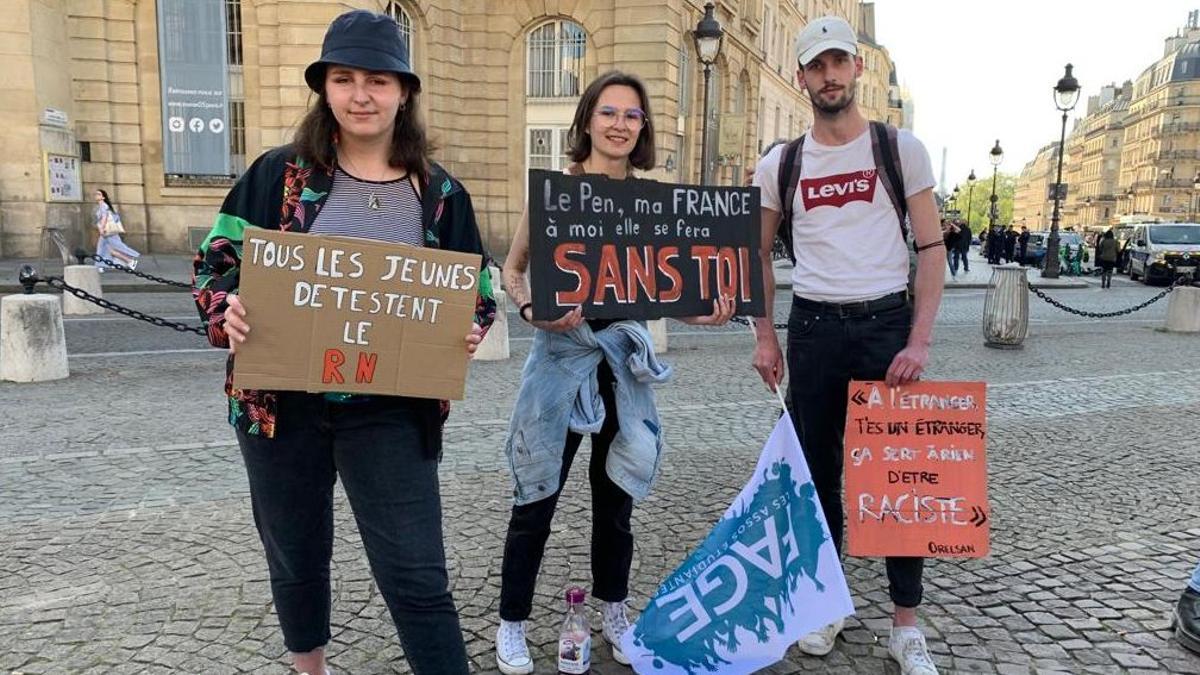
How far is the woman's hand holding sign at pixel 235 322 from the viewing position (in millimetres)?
2127

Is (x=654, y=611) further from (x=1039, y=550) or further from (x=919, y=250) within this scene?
(x=1039, y=550)

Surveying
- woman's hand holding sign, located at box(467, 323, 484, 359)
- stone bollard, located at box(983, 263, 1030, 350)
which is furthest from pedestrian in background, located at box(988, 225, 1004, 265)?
woman's hand holding sign, located at box(467, 323, 484, 359)

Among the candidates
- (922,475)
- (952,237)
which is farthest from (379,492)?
(952,237)

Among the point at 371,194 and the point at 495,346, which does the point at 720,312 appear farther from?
the point at 495,346

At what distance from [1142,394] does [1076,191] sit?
6154 inches

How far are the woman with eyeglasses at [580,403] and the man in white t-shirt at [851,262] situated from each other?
0.42 metres

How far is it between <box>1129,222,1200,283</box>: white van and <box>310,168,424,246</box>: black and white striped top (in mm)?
27380

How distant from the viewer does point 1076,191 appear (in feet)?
466

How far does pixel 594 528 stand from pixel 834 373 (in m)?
1.04

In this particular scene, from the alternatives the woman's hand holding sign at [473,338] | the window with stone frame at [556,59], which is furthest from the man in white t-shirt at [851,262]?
the window with stone frame at [556,59]

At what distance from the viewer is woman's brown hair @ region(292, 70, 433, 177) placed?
2268 millimetres

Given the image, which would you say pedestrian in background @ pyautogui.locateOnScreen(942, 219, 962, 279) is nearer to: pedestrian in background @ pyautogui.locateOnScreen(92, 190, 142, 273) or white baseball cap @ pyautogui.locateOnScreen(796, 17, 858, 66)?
pedestrian in background @ pyautogui.locateOnScreen(92, 190, 142, 273)

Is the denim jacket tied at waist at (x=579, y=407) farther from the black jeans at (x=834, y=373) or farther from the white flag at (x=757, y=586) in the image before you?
the black jeans at (x=834, y=373)

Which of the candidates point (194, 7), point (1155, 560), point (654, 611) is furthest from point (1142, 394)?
point (194, 7)
